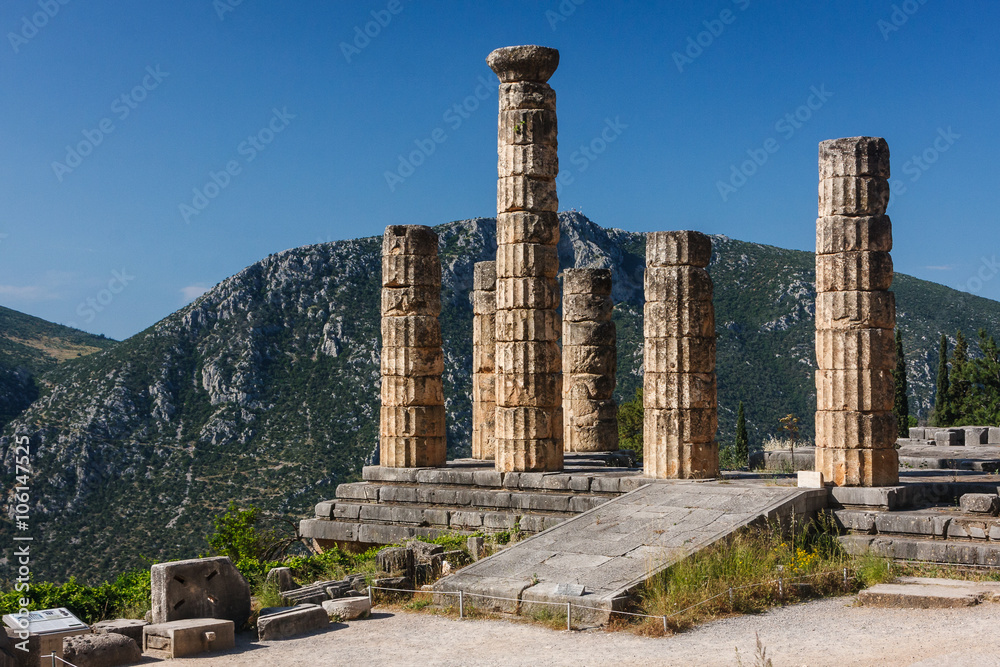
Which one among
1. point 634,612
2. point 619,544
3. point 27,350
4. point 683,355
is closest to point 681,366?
point 683,355

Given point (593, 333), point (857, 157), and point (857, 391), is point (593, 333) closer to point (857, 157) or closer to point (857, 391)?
point (857, 391)

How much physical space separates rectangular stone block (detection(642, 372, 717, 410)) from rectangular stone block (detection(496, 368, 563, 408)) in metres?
1.96

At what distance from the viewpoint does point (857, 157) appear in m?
14.8

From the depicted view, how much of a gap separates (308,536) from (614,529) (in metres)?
7.06

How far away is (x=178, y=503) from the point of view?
42.7m

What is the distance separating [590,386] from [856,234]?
925cm

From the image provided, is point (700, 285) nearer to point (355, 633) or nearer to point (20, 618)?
point (355, 633)

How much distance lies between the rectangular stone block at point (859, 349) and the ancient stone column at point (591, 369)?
8254 millimetres

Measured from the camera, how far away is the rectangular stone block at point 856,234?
48.5 ft

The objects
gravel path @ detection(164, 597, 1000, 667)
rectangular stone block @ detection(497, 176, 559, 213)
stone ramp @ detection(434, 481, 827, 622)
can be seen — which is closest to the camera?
gravel path @ detection(164, 597, 1000, 667)

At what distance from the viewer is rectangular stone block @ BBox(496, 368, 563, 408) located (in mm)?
17500

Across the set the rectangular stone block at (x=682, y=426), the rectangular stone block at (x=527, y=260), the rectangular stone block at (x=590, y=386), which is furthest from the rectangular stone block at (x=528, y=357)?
the rectangular stone block at (x=590, y=386)

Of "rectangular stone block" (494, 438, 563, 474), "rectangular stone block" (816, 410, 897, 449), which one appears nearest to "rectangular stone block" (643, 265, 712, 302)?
"rectangular stone block" (816, 410, 897, 449)

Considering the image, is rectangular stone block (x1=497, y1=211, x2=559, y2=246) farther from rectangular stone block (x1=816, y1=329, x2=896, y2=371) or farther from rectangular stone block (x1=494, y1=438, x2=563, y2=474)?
rectangular stone block (x1=816, y1=329, x2=896, y2=371)
